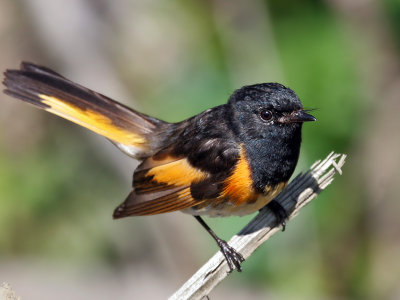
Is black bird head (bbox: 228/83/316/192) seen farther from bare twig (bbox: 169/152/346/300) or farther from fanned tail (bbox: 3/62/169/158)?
fanned tail (bbox: 3/62/169/158)

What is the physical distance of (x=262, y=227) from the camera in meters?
3.54

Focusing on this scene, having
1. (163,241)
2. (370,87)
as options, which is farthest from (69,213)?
(370,87)

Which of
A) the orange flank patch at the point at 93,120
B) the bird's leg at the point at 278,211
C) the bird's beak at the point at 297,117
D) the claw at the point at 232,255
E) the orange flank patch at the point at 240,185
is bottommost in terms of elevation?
the claw at the point at 232,255

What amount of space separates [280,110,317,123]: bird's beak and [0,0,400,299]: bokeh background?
67.8 inches

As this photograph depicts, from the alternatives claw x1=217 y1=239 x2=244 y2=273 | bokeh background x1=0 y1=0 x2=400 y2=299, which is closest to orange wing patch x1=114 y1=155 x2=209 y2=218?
claw x1=217 y1=239 x2=244 y2=273

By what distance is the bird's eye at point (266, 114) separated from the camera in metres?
3.64

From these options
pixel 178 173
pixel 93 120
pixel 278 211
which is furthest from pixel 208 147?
pixel 93 120

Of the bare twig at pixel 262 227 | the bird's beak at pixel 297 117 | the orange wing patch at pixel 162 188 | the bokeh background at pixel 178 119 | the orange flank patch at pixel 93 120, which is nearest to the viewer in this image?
the bare twig at pixel 262 227

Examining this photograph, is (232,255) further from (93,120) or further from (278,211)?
(93,120)

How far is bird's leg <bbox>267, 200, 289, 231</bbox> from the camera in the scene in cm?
373

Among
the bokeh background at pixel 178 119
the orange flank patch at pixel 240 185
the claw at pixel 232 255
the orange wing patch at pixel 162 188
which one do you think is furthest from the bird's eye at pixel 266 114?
the bokeh background at pixel 178 119

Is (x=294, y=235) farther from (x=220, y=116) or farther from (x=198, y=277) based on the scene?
(x=198, y=277)

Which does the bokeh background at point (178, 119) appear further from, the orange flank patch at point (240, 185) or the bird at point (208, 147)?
the orange flank patch at point (240, 185)

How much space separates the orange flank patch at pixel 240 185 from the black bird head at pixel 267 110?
0.17 metres
